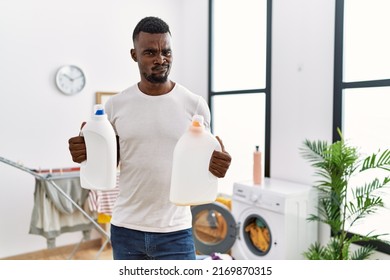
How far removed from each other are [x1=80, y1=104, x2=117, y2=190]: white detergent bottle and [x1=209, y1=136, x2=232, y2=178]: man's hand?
0.25 meters

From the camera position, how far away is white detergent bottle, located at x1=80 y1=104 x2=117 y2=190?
2.73ft

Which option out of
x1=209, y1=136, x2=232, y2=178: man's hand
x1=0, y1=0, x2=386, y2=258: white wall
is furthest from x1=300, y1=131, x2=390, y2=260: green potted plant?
x1=209, y1=136, x2=232, y2=178: man's hand

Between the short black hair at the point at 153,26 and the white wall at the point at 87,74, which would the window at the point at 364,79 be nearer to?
the white wall at the point at 87,74

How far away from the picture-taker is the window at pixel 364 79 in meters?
2.08

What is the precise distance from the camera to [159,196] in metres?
0.93

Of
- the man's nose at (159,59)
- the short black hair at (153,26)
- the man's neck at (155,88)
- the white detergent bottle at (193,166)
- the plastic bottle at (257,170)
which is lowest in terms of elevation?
the plastic bottle at (257,170)

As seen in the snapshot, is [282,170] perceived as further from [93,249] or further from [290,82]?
[93,249]

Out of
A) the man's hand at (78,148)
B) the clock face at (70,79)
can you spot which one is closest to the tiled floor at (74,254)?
the clock face at (70,79)

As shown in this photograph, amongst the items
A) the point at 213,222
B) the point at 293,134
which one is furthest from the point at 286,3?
the point at 213,222

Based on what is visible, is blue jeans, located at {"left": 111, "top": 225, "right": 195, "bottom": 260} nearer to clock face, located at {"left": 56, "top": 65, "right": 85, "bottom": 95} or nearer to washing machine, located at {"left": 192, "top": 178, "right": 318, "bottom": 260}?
washing machine, located at {"left": 192, "top": 178, "right": 318, "bottom": 260}

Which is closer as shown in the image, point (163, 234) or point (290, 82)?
point (163, 234)

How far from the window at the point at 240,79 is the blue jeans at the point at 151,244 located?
1861 mm
